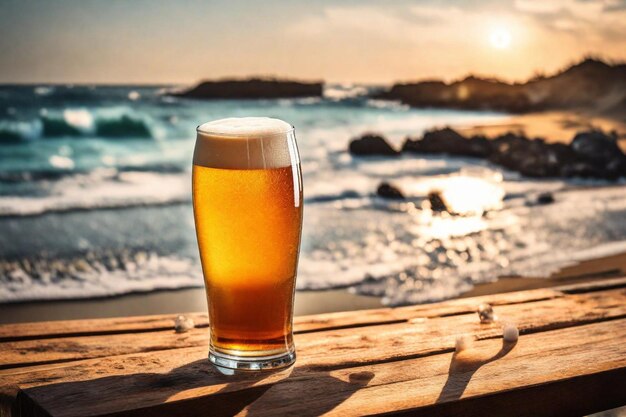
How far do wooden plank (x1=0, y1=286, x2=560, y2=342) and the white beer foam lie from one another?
0.37 metres

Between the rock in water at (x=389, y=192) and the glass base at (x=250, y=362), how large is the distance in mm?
5622

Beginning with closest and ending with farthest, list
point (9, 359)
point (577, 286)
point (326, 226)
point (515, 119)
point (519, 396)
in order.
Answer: point (519, 396), point (9, 359), point (577, 286), point (326, 226), point (515, 119)

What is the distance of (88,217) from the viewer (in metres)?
6.03

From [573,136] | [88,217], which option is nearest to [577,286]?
[88,217]

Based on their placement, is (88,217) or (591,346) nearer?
(591,346)

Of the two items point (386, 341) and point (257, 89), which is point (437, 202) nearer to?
point (257, 89)

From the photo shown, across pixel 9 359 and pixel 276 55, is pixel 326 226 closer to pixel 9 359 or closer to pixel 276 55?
Result: pixel 276 55

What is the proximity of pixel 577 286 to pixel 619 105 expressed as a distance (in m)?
6.59

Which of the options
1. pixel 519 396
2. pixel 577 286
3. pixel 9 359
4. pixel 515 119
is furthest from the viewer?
pixel 515 119

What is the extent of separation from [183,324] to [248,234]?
0.33 m

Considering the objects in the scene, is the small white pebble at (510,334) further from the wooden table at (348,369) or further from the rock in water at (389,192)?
the rock in water at (389,192)

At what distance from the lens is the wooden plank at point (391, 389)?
3.94 feet

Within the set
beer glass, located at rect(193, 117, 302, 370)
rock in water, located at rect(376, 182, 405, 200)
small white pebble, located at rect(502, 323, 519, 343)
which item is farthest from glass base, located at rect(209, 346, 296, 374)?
rock in water, located at rect(376, 182, 405, 200)

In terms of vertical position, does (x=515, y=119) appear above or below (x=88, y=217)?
above
